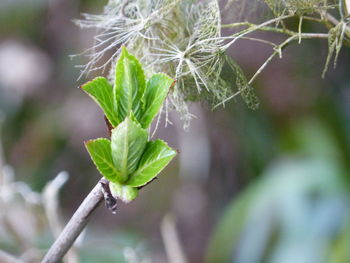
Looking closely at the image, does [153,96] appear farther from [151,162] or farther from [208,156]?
[208,156]

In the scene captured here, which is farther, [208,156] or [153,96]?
[208,156]

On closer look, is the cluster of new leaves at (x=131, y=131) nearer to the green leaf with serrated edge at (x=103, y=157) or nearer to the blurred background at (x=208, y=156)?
the green leaf with serrated edge at (x=103, y=157)

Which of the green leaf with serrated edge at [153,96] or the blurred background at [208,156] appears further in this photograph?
the blurred background at [208,156]

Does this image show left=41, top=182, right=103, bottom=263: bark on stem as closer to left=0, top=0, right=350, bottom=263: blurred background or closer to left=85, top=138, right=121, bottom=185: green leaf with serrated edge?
left=85, top=138, right=121, bottom=185: green leaf with serrated edge

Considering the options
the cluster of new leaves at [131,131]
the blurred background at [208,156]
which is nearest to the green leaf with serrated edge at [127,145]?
the cluster of new leaves at [131,131]

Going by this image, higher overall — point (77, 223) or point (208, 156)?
point (77, 223)

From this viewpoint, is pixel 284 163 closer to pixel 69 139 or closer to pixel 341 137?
pixel 341 137

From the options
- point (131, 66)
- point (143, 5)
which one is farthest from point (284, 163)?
point (131, 66)

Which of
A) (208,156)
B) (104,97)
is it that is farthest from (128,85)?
(208,156)
